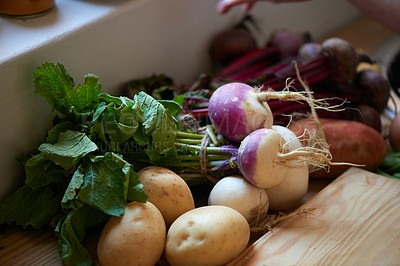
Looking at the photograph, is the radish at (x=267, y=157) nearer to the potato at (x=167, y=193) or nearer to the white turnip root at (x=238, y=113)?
the white turnip root at (x=238, y=113)

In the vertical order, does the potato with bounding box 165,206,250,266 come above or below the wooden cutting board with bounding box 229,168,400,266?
above

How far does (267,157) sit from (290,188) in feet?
0.62

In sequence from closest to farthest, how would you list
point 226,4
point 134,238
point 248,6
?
point 134,238 → point 226,4 → point 248,6

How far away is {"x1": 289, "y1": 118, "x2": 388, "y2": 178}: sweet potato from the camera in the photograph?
1.54 m

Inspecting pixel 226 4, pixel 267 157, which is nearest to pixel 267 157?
pixel 267 157

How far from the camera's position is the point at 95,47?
58.6 inches

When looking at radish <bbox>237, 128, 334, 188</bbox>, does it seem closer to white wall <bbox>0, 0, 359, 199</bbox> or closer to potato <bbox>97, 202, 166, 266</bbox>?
potato <bbox>97, 202, 166, 266</bbox>

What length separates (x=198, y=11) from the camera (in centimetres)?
194

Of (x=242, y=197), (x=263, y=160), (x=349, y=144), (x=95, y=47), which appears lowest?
(x=349, y=144)

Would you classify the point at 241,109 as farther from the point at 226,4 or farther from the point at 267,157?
the point at 226,4

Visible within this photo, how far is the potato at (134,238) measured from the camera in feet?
3.38

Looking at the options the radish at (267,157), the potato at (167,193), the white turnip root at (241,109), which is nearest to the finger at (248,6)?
the white turnip root at (241,109)

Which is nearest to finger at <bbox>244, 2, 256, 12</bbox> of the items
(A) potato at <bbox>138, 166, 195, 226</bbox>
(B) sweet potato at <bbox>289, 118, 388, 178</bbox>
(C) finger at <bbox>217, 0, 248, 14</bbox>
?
(C) finger at <bbox>217, 0, 248, 14</bbox>

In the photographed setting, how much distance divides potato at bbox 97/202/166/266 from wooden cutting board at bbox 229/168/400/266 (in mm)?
221
